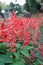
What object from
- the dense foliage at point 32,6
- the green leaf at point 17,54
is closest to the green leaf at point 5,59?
the green leaf at point 17,54

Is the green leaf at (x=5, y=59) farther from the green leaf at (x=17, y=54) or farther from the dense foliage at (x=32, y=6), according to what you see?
the dense foliage at (x=32, y=6)

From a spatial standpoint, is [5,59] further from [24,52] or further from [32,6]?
[32,6]

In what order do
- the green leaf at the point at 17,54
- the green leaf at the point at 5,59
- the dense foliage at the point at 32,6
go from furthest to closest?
the dense foliage at the point at 32,6 < the green leaf at the point at 17,54 < the green leaf at the point at 5,59

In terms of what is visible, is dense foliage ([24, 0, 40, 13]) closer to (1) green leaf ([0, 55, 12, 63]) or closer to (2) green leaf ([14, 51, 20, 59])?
(2) green leaf ([14, 51, 20, 59])

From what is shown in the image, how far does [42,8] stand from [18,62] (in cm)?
2024

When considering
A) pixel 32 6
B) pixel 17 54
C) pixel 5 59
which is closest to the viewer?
pixel 5 59

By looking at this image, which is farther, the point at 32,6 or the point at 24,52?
the point at 32,6

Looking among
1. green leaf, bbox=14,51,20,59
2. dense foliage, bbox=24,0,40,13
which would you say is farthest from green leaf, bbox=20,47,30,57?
dense foliage, bbox=24,0,40,13

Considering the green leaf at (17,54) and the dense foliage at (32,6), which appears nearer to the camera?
the green leaf at (17,54)

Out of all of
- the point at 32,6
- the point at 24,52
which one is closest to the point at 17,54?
the point at 24,52

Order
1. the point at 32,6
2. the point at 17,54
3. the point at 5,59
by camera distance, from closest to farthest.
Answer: the point at 5,59
the point at 17,54
the point at 32,6

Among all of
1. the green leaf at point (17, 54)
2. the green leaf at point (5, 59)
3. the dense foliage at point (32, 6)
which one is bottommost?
the dense foliage at point (32, 6)

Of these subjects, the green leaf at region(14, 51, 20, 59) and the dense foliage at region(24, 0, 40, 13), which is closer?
the green leaf at region(14, 51, 20, 59)

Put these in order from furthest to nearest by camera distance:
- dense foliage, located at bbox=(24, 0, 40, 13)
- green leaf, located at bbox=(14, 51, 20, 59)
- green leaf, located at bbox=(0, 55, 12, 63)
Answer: dense foliage, located at bbox=(24, 0, 40, 13)
green leaf, located at bbox=(14, 51, 20, 59)
green leaf, located at bbox=(0, 55, 12, 63)
